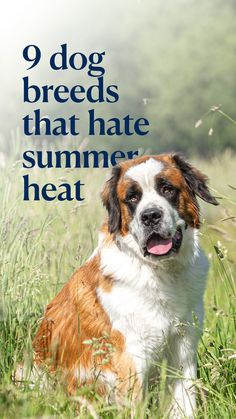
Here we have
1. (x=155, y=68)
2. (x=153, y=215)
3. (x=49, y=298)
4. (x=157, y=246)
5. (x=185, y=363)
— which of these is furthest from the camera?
(x=155, y=68)

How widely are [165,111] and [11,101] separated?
4.85 m

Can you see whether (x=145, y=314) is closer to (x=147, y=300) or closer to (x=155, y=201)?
(x=147, y=300)

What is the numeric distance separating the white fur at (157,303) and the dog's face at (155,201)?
0.09m

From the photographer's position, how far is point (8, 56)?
22297 mm

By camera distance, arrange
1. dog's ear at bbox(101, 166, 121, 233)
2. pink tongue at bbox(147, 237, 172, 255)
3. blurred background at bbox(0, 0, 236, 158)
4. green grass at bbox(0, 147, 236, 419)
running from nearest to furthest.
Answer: green grass at bbox(0, 147, 236, 419), pink tongue at bbox(147, 237, 172, 255), dog's ear at bbox(101, 166, 121, 233), blurred background at bbox(0, 0, 236, 158)

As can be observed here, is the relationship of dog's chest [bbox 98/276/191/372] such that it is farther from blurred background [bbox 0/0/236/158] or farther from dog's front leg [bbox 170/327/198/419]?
blurred background [bbox 0/0/236/158]

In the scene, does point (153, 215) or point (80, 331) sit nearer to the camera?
point (153, 215)

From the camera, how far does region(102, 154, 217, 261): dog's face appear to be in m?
5.10

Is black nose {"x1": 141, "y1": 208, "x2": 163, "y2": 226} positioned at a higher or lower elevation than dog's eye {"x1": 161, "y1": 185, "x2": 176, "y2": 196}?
lower

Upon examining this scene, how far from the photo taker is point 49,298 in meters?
6.55

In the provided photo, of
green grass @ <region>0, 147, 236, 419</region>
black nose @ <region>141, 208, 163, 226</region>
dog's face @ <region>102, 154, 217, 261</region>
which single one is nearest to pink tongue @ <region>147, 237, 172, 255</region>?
dog's face @ <region>102, 154, 217, 261</region>

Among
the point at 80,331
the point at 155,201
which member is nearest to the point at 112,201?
the point at 155,201

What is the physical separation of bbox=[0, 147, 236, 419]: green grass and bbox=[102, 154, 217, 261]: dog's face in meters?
0.19

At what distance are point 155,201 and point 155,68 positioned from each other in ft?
77.3
